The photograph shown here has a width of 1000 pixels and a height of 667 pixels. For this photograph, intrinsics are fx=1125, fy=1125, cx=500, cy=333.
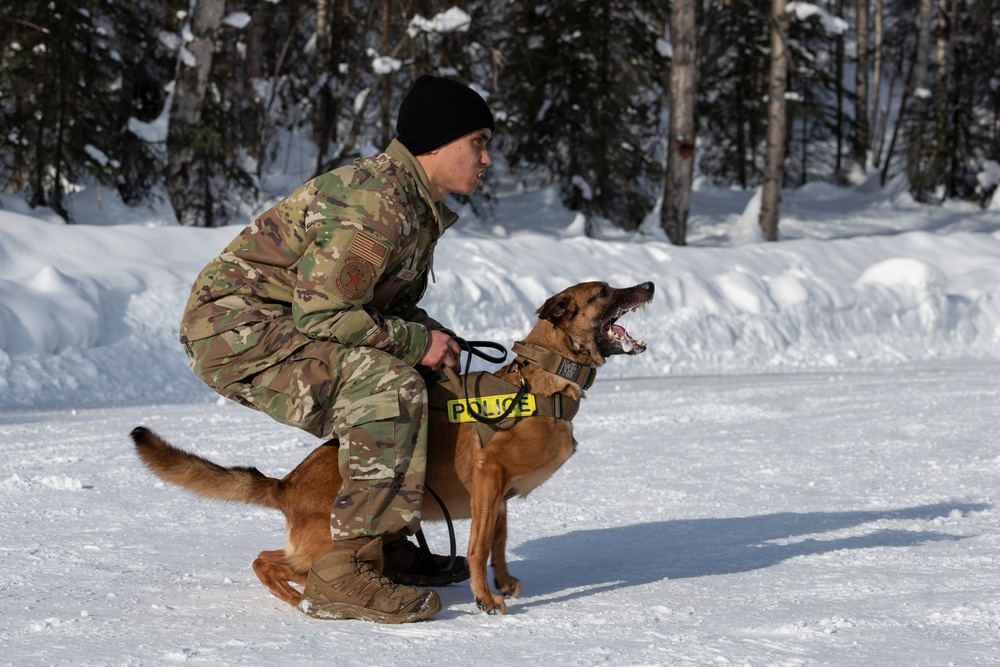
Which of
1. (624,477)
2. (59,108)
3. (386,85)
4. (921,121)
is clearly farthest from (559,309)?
(921,121)

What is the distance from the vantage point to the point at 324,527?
12.2ft

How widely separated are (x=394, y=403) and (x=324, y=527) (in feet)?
1.65

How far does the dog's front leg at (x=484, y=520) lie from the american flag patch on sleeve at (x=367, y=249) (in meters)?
0.76

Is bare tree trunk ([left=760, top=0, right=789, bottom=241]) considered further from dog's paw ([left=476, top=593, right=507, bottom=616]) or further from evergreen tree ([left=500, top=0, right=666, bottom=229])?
dog's paw ([left=476, top=593, right=507, bottom=616])

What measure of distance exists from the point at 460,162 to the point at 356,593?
4.85 ft

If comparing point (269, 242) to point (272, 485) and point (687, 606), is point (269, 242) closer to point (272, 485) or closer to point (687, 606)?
point (272, 485)

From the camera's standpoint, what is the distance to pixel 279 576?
151 inches

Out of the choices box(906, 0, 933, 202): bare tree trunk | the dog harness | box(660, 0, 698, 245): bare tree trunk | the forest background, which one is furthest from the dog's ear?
box(906, 0, 933, 202): bare tree trunk

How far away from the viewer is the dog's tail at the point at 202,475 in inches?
147

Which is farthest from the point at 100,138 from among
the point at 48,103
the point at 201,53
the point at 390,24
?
the point at 390,24

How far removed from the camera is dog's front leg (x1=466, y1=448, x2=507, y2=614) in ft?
12.3

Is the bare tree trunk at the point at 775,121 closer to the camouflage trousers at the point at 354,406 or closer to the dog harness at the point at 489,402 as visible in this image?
the dog harness at the point at 489,402

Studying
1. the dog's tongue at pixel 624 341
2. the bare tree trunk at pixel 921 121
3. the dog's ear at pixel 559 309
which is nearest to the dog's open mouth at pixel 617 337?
the dog's tongue at pixel 624 341

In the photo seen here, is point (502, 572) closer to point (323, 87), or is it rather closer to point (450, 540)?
point (450, 540)
